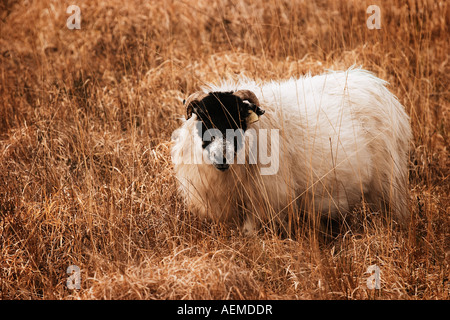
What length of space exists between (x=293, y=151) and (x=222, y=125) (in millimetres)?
848

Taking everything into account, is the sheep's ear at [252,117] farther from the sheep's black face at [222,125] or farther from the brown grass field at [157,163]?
the brown grass field at [157,163]

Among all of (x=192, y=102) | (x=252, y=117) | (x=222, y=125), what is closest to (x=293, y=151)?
(x=252, y=117)

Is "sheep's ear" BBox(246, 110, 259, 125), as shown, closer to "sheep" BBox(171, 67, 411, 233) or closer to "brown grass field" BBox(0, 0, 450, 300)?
"sheep" BBox(171, 67, 411, 233)

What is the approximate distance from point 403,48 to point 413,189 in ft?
9.88

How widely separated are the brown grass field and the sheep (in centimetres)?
24

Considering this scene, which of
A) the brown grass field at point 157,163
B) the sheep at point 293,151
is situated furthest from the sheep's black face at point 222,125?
the brown grass field at point 157,163

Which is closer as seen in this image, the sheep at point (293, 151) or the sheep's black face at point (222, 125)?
the sheep's black face at point (222, 125)

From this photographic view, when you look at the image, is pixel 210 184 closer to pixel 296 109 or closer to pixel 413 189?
pixel 296 109

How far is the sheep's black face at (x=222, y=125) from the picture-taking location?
382 cm

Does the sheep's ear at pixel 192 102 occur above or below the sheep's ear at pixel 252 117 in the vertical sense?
above

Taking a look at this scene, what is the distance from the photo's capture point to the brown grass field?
3465 mm

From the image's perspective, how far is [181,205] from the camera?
14.6 feet

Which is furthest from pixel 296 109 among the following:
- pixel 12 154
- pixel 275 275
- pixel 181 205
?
pixel 12 154

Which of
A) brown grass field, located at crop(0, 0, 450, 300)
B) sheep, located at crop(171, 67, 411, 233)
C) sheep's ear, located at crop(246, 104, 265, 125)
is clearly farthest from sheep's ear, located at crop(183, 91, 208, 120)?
brown grass field, located at crop(0, 0, 450, 300)
